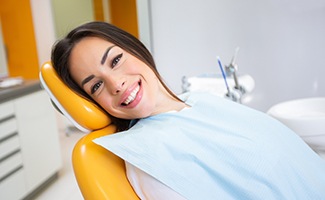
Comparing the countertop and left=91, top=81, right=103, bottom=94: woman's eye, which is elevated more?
left=91, top=81, right=103, bottom=94: woman's eye

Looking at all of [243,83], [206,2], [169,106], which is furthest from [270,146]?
[206,2]

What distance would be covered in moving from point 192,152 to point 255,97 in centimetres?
144

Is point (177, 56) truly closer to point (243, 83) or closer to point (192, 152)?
point (243, 83)

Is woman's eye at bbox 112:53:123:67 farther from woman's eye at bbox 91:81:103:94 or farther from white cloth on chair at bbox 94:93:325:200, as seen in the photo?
white cloth on chair at bbox 94:93:325:200

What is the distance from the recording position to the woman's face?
2.52ft

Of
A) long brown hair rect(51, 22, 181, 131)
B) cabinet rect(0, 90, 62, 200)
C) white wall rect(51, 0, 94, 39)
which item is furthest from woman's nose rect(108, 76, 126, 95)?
white wall rect(51, 0, 94, 39)

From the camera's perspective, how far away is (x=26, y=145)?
191 centimetres

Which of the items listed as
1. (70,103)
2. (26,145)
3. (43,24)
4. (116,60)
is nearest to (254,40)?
(116,60)

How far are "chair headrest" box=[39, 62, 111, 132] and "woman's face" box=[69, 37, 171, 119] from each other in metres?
0.03

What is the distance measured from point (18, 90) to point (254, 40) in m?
1.57

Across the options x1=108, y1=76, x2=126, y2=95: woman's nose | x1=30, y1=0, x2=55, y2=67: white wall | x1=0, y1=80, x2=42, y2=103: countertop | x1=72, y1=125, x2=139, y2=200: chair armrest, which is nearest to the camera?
x1=72, y1=125, x2=139, y2=200: chair armrest

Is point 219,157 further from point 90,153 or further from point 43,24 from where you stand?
point 43,24

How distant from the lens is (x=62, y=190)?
2.09 meters

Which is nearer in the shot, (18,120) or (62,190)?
(18,120)
